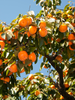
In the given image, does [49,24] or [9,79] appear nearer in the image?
[49,24]

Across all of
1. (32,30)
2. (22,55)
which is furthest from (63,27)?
(22,55)

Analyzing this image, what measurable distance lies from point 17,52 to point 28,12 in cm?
53

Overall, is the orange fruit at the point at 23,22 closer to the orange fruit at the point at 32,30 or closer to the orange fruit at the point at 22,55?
the orange fruit at the point at 32,30

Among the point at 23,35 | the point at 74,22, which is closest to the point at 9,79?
the point at 23,35

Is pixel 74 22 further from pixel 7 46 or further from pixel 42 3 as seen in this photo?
pixel 42 3

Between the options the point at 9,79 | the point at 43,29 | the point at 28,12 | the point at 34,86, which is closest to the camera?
the point at 43,29

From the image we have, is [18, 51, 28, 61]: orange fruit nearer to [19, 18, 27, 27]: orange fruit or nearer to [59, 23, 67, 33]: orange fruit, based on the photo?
[19, 18, 27, 27]: orange fruit

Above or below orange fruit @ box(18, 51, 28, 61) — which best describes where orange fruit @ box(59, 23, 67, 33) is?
above

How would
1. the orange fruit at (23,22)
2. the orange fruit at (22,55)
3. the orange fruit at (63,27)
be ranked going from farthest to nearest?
the orange fruit at (63,27) → the orange fruit at (23,22) → the orange fruit at (22,55)

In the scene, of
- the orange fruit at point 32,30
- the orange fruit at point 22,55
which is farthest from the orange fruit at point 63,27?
the orange fruit at point 22,55

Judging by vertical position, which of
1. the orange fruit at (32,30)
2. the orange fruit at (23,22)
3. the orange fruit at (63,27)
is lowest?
the orange fruit at (32,30)

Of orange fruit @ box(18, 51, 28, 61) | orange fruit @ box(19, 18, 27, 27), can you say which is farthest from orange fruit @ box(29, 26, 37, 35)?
orange fruit @ box(18, 51, 28, 61)

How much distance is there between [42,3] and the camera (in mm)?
3539

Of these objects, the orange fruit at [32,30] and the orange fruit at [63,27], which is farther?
the orange fruit at [63,27]
